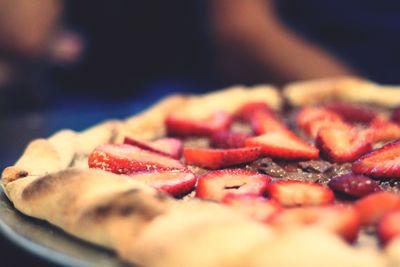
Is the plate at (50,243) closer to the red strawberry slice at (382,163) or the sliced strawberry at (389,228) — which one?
the sliced strawberry at (389,228)

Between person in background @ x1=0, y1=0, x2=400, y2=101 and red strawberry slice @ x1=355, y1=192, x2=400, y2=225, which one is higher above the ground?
red strawberry slice @ x1=355, y1=192, x2=400, y2=225

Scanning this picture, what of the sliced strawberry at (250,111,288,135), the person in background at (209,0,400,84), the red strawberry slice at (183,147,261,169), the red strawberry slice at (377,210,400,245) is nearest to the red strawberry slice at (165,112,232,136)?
the sliced strawberry at (250,111,288,135)

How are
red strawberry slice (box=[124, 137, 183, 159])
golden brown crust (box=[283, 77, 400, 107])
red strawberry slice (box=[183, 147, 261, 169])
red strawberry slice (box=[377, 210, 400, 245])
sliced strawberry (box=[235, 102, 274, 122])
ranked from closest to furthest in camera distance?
red strawberry slice (box=[377, 210, 400, 245]) → red strawberry slice (box=[183, 147, 261, 169]) → red strawberry slice (box=[124, 137, 183, 159]) → sliced strawberry (box=[235, 102, 274, 122]) → golden brown crust (box=[283, 77, 400, 107])

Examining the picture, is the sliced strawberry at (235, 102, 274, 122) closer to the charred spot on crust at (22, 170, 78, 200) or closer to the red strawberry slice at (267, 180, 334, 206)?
the red strawberry slice at (267, 180, 334, 206)

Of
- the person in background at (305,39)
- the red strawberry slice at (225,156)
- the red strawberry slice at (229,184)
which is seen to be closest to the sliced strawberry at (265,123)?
the red strawberry slice at (225,156)

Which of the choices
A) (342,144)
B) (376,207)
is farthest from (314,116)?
(376,207)

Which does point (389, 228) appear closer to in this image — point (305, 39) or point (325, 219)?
point (325, 219)

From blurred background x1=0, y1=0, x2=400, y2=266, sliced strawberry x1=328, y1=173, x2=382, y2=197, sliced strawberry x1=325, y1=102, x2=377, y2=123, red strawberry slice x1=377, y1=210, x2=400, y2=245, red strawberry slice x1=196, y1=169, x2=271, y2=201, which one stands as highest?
red strawberry slice x1=377, y1=210, x2=400, y2=245

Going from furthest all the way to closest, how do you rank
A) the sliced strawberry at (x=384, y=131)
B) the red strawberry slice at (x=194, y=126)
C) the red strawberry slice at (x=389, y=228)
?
the red strawberry slice at (x=194, y=126) → the sliced strawberry at (x=384, y=131) → the red strawberry slice at (x=389, y=228)
